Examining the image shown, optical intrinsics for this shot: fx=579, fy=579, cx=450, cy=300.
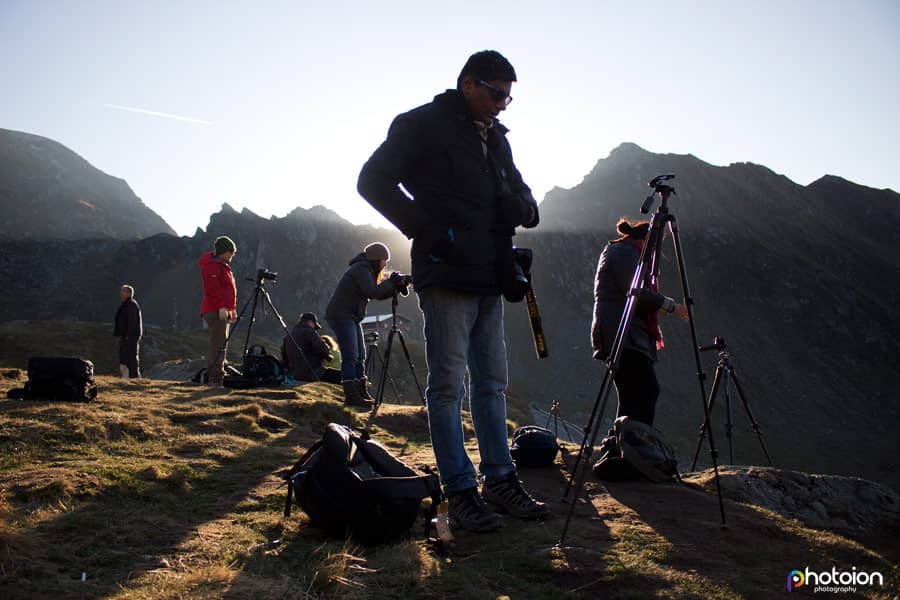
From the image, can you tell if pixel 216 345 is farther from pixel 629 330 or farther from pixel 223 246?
pixel 629 330

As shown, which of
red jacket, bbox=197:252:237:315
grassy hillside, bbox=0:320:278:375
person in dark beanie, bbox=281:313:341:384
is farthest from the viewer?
grassy hillside, bbox=0:320:278:375

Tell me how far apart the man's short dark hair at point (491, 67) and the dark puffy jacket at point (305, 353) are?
8.53 meters

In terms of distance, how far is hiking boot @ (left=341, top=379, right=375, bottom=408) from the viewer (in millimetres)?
9742

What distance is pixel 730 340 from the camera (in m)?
69.4

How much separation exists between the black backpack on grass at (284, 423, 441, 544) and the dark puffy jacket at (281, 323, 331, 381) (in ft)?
26.8

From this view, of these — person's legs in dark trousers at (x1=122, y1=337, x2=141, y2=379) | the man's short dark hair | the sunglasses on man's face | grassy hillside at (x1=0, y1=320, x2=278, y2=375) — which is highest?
the man's short dark hair

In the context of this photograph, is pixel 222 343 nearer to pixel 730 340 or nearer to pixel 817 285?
pixel 730 340

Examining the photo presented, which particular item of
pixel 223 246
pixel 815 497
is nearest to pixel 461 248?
pixel 815 497

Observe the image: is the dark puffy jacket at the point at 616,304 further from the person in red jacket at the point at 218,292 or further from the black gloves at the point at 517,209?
the person in red jacket at the point at 218,292

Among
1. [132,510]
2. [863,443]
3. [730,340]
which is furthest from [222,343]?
[730,340]

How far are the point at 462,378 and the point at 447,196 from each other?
4.06 ft

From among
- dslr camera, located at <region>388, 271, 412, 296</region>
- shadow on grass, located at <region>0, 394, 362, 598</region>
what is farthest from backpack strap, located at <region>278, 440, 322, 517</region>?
dslr camera, located at <region>388, 271, 412, 296</region>

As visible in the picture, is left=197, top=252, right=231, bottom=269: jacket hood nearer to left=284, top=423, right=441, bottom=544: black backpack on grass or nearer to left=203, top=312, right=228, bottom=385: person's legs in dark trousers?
left=203, top=312, right=228, bottom=385: person's legs in dark trousers

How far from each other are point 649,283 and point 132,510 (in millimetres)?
4281
